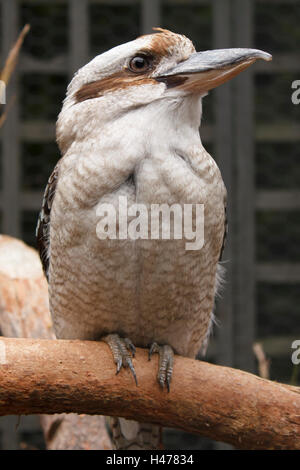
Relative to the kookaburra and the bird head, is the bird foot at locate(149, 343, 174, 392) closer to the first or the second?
the kookaburra

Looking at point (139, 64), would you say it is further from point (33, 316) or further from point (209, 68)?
point (33, 316)

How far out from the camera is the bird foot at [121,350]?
1.45 meters

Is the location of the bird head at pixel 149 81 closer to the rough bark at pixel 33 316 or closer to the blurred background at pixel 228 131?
the rough bark at pixel 33 316

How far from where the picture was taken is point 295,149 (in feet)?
10.7

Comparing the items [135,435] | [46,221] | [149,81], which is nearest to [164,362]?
[135,435]

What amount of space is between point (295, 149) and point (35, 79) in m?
1.29

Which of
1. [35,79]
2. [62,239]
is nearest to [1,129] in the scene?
[35,79]

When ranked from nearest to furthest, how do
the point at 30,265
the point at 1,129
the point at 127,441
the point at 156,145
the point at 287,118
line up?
1. the point at 156,145
2. the point at 127,441
3. the point at 30,265
4. the point at 1,129
5. the point at 287,118

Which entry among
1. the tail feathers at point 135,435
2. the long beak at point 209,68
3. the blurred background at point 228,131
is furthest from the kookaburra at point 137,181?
the blurred background at point 228,131

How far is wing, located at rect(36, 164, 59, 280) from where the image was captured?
1.66 meters

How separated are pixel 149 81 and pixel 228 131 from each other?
61.7 inches

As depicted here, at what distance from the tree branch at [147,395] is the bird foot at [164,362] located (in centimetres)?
1

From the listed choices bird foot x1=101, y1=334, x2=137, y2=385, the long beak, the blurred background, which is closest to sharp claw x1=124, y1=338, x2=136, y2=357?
bird foot x1=101, y1=334, x2=137, y2=385

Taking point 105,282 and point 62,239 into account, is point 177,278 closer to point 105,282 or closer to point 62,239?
point 105,282
